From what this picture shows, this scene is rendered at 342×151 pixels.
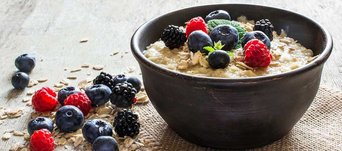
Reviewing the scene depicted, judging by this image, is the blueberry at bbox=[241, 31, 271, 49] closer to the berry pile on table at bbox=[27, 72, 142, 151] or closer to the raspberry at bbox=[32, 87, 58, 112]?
the berry pile on table at bbox=[27, 72, 142, 151]

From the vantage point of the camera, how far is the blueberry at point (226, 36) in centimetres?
126

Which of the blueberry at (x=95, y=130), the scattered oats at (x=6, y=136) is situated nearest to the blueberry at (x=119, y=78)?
the blueberry at (x=95, y=130)

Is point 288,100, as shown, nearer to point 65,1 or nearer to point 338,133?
point 338,133

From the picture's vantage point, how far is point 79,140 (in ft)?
4.45

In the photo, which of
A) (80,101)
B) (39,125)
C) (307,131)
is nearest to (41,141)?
(39,125)

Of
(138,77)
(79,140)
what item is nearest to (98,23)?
(138,77)

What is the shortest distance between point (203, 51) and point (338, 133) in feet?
1.33

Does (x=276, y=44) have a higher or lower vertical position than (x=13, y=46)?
higher

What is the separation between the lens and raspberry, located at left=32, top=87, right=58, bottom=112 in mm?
1484

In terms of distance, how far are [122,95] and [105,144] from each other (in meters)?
0.21

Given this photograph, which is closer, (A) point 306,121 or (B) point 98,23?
(A) point 306,121

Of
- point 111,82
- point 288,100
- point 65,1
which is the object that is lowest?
point 65,1

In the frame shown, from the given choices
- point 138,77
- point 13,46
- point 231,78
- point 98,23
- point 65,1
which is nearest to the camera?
point 231,78

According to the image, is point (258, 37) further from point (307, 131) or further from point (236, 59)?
point (307, 131)
